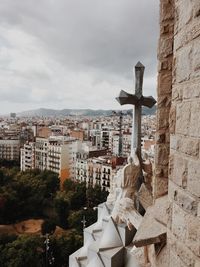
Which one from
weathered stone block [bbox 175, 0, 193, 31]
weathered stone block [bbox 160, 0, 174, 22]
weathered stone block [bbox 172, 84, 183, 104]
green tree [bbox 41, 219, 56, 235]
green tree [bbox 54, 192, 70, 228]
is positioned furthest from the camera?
green tree [bbox 54, 192, 70, 228]

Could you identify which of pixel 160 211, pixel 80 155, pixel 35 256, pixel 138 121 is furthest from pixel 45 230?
pixel 160 211

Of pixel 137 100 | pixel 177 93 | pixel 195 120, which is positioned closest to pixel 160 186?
pixel 177 93

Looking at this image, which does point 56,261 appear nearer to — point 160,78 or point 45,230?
point 45,230

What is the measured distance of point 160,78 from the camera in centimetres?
257

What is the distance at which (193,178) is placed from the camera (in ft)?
5.81

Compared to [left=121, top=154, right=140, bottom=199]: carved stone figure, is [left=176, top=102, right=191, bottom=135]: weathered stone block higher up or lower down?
higher up

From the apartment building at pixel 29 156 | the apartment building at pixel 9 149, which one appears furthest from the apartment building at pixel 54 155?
the apartment building at pixel 9 149

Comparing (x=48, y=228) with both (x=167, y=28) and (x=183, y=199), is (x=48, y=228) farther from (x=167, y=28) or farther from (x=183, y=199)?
(x=183, y=199)

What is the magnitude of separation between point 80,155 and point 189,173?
3472cm

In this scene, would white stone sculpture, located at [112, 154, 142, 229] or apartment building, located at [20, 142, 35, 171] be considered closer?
white stone sculpture, located at [112, 154, 142, 229]

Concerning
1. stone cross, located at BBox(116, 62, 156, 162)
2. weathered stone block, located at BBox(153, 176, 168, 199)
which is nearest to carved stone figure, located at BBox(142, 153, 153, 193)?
stone cross, located at BBox(116, 62, 156, 162)

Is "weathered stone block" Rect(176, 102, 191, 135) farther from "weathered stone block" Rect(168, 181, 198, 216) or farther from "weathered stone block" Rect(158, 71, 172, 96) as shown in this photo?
"weathered stone block" Rect(158, 71, 172, 96)

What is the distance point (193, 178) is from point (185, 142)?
0.68 feet

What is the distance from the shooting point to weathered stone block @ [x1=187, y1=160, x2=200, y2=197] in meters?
1.73
